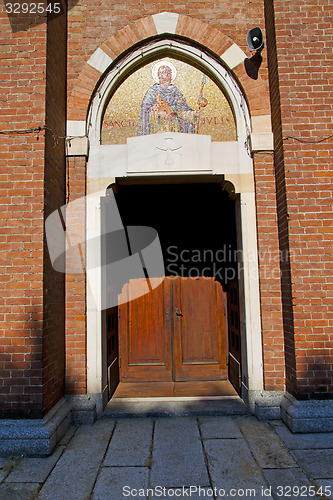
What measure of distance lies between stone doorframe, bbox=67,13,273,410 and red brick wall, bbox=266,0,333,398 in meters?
0.35

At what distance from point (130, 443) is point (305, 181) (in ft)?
10.9

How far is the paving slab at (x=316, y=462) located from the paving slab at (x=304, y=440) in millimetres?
93

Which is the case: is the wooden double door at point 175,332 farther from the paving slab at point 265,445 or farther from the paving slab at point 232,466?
the paving slab at point 232,466

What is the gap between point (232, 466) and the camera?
2.84m

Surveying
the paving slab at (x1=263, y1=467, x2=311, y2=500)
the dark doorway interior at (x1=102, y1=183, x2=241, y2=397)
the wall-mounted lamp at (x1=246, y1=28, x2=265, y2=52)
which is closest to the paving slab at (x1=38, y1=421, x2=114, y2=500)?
the paving slab at (x1=263, y1=467, x2=311, y2=500)

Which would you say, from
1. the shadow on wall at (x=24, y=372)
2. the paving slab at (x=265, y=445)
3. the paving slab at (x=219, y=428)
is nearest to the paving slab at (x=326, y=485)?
the paving slab at (x=265, y=445)

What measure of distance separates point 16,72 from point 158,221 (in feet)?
9.78

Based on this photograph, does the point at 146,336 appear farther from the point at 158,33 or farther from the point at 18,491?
the point at 158,33

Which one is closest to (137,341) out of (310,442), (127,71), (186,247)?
(186,247)

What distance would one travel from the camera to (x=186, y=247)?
5715 millimetres

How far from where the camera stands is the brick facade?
3.31 metres

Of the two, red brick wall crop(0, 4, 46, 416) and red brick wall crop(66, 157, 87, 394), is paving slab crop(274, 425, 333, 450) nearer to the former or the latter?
red brick wall crop(66, 157, 87, 394)

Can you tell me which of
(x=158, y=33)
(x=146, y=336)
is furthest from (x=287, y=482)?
(x=158, y=33)

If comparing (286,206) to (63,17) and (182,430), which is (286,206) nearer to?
(182,430)
